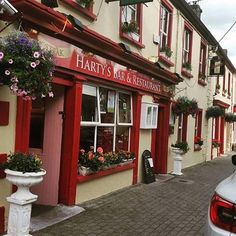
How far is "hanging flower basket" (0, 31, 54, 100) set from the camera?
541 cm

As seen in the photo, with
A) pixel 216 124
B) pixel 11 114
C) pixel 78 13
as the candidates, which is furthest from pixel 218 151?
pixel 11 114

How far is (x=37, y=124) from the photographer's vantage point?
8.38 meters

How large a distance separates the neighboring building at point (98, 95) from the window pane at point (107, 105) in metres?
0.02

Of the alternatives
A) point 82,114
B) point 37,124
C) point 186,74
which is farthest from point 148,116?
point 186,74

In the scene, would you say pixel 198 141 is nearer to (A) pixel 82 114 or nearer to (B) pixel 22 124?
(A) pixel 82 114

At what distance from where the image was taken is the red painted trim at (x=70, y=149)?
8172mm

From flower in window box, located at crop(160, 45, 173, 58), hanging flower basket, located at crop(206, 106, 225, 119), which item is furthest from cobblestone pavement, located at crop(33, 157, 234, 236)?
hanging flower basket, located at crop(206, 106, 225, 119)

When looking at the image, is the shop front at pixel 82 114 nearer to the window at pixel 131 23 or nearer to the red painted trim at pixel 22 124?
the red painted trim at pixel 22 124

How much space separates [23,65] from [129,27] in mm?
5430

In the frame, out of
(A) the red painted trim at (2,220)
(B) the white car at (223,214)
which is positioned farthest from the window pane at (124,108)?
(B) the white car at (223,214)

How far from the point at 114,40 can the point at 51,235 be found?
4.91m

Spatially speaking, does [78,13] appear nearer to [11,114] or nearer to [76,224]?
[11,114]

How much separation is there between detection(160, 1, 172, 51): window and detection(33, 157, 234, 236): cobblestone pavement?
14.7 ft

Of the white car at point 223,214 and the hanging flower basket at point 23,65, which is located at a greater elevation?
the hanging flower basket at point 23,65
